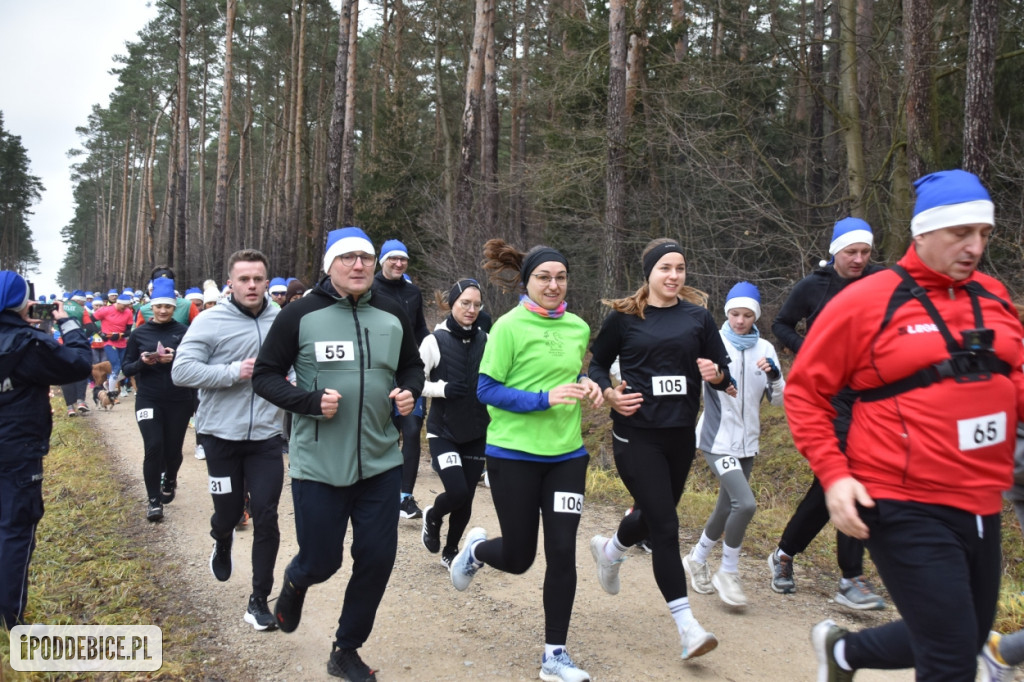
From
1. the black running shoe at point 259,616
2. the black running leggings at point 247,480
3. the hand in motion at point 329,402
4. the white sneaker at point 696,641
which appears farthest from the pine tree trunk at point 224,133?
the white sneaker at point 696,641

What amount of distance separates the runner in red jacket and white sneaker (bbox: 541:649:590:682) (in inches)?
70.8

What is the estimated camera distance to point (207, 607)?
5.61 metres

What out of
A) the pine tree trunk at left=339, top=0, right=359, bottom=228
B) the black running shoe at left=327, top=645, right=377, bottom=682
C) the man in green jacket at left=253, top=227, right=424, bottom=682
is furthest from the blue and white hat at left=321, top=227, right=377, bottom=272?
the pine tree trunk at left=339, top=0, right=359, bottom=228

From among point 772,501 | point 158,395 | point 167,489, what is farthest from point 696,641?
point 167,489

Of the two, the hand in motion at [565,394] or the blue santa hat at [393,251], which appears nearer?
the hand in motion at [565,394]

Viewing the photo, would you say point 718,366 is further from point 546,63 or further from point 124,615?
point 546,63

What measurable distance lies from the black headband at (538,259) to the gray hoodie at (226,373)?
5.62ft

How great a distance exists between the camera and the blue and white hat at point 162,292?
7.84 m

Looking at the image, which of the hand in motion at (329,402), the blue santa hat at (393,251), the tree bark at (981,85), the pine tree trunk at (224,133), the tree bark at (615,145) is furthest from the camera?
the pine tree trunk at (224,133)

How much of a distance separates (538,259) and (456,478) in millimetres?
2139

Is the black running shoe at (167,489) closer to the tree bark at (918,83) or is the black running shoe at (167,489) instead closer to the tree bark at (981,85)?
the tree bark at (981,85)

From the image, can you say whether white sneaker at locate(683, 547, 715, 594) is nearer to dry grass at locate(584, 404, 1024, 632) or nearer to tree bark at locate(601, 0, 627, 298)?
→ dry grass at locate(584, 404, 1024, 632)

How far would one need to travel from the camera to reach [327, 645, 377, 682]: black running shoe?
4.33 meters

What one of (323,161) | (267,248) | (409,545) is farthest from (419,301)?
(267,248)
